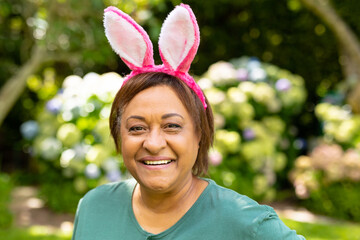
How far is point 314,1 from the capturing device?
6.31 meters

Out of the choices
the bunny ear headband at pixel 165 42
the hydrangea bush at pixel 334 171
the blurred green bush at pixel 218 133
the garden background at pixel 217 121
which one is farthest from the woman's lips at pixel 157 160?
the hydrangea bush at pixel 334 171

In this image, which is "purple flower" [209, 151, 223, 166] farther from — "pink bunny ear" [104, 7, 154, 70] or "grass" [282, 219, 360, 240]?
"pink bunny ear" [104, 7, 154, 70]

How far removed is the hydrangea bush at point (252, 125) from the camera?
5613 mm

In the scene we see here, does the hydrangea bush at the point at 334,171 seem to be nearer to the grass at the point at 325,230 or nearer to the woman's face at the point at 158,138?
the grass at the point at 325,230

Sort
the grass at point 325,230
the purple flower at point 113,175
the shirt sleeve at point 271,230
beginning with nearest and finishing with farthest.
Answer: the shirt sleeve at point 271,230 < the grass at point 325,230 < the purple flower at point 113,175

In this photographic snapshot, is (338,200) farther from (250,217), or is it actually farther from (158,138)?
(158,138)

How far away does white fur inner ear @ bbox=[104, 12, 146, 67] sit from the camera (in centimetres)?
156

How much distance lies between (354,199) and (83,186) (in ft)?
9.88

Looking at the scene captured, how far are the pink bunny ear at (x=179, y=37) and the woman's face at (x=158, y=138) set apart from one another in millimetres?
100

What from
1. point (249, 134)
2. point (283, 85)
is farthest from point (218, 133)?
point (283, 85)

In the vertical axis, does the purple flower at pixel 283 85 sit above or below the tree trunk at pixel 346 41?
below

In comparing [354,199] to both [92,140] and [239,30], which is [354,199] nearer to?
[92,140]

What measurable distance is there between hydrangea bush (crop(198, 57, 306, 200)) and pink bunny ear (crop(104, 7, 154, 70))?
147 inches

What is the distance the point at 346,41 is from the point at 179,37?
5595 mm
